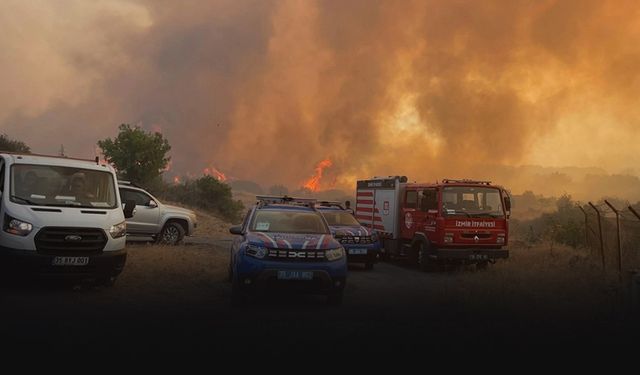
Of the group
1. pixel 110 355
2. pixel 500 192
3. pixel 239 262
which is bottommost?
pixel 110 355

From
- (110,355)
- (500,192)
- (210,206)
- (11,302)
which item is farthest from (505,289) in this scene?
(210,206)

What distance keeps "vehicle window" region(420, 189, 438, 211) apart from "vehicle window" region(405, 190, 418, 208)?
18.8 inches

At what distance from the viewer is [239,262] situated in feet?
28.2

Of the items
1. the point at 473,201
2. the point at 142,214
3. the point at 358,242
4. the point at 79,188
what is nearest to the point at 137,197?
the point at 142,214

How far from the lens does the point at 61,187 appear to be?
985cm

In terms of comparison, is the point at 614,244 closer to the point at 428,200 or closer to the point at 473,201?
the point at 473,201

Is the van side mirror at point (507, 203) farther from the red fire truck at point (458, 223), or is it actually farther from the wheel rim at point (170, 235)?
the wheel rim at point (170, 235)

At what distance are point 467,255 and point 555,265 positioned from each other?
315cm

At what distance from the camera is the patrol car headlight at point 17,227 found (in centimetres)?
872

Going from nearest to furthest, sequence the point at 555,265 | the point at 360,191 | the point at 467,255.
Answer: the point at 467,255 → the point at 555,265 → the point at 360,191

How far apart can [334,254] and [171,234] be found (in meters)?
10.5

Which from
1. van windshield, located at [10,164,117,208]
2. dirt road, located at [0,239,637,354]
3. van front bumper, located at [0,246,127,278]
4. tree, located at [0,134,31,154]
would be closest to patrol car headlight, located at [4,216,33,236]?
van front bumper, located at [0,246,127,278]

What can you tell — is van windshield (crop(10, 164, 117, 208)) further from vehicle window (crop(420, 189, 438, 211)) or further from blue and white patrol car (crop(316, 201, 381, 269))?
vehicle window (crop(420, 189, 438, 211))

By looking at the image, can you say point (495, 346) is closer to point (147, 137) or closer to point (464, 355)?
point (464, 355)
